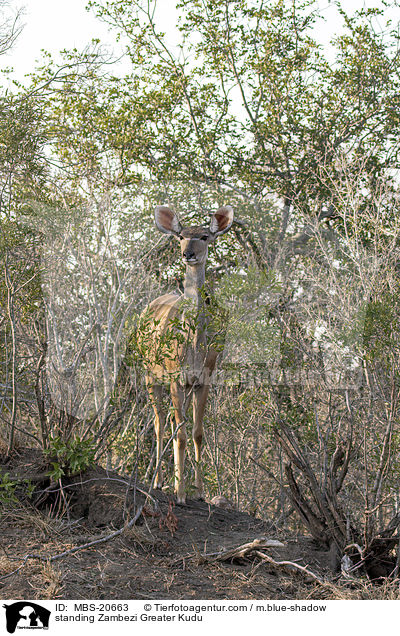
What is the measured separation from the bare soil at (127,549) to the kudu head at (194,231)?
2.00m

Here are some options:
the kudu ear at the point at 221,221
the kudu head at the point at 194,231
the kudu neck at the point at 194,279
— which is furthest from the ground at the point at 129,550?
the kudu ear at the point at 221,221

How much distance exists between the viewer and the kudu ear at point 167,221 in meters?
6.45

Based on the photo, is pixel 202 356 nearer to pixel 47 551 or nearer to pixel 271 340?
pixel 271 340

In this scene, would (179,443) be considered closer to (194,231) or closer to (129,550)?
(129,550)

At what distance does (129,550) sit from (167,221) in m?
2.88

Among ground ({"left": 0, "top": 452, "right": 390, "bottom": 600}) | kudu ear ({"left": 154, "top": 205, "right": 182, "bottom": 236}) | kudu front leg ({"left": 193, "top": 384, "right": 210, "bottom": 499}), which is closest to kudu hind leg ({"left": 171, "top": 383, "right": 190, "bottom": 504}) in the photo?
ground ({"left": 0, "top": 452, "right": 390, "bottom": 600})

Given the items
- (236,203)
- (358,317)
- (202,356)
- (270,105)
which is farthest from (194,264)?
(270,105)

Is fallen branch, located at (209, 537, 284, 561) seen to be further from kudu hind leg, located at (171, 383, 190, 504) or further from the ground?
kudu hind leg, located at (171, 383, 190, 504)

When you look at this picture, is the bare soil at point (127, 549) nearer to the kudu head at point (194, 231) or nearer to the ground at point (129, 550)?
the ground at point (129, 550)

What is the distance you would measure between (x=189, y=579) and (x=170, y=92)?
10.1 metres

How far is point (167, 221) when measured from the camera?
6.50 metres
